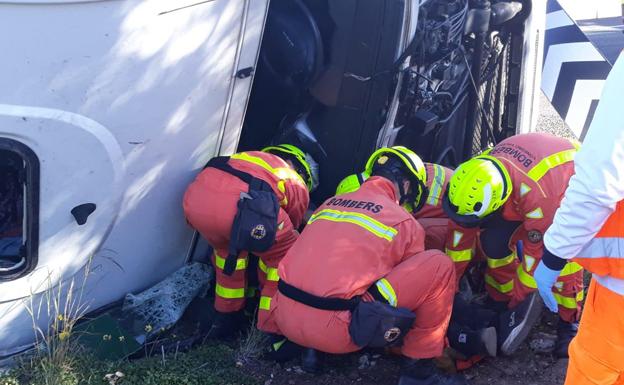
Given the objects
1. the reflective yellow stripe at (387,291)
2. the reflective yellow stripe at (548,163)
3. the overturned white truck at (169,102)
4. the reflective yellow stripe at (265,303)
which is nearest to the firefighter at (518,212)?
the reflective yellow stripe at (548,163)

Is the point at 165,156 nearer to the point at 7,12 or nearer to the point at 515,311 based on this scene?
the point at 7,12

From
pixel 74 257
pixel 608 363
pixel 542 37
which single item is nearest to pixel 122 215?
pixel 74 257

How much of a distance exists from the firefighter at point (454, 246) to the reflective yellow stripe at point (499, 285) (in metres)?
0.21

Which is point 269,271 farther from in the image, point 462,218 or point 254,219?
point 462,218

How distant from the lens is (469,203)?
3350mm

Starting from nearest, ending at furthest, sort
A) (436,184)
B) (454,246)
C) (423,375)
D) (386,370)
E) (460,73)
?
(423,375)
(386,370)
(454,246)
(436,184)
(460,73)

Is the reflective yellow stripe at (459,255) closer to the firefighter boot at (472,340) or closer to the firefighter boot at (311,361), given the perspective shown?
the firefighter boot at (472,340)

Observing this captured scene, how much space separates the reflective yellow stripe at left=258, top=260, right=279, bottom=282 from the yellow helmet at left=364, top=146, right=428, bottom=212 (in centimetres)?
68

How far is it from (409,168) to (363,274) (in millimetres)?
754

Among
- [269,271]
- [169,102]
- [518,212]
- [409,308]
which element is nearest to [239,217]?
[269,271]

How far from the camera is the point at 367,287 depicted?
3070mm

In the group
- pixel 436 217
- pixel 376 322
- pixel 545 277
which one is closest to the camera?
pixel 545 277

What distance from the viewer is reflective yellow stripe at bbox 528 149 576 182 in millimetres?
3479

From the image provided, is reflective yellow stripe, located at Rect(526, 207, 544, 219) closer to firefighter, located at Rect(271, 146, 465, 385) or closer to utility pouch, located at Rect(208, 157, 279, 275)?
firefighter, located at Rect(271, 146, 465, 385)
